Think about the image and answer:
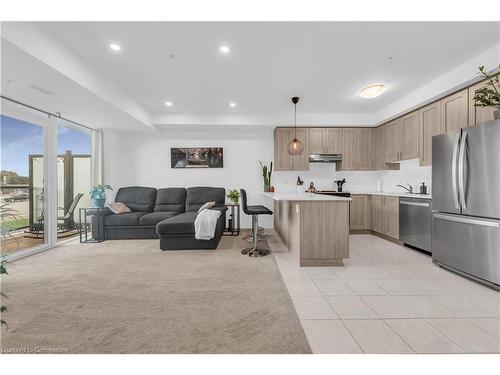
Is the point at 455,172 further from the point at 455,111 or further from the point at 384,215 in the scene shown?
the point at 384,215

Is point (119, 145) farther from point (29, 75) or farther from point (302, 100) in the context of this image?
point (302, 100)

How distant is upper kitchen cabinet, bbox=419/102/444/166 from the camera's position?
12.2 feet

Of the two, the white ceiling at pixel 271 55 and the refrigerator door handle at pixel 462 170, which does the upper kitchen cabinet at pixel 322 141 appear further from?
the refrigerator door handle at pixel 462 170

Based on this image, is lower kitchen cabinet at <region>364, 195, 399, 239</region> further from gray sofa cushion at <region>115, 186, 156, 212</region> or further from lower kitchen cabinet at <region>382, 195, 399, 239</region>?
gray sofa cushion at <region>115, 186, 156, 212</region>

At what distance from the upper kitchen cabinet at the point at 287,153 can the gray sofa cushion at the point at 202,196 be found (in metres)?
1.48

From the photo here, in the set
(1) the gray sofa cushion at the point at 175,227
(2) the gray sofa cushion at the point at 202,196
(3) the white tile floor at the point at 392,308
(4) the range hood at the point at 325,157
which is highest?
(4) the range hood at the point at 325,157

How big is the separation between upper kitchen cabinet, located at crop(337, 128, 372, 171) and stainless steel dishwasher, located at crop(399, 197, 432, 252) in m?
1.49

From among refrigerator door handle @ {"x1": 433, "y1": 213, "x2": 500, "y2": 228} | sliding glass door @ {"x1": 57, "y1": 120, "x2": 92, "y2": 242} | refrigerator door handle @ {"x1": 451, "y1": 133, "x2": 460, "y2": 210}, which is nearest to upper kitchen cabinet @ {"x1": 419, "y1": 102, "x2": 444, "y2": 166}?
refrigerator door handle @ {"x1": 451, "y1": 133, "x2": 460, "y2": 210}

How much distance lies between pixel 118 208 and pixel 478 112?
633 centimetres

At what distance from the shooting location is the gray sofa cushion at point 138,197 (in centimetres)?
539

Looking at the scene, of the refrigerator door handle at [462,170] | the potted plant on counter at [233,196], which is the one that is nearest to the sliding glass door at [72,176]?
the potted plant on counter at [233,196]

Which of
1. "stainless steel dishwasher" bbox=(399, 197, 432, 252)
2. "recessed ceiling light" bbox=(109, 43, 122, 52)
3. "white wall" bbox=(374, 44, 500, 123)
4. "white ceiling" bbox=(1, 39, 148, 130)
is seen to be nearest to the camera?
"white ceiling" bbox=(1, 39, 148, 130)

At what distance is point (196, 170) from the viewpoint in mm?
5902

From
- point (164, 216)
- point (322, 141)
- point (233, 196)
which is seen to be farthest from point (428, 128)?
point (164, 216)
